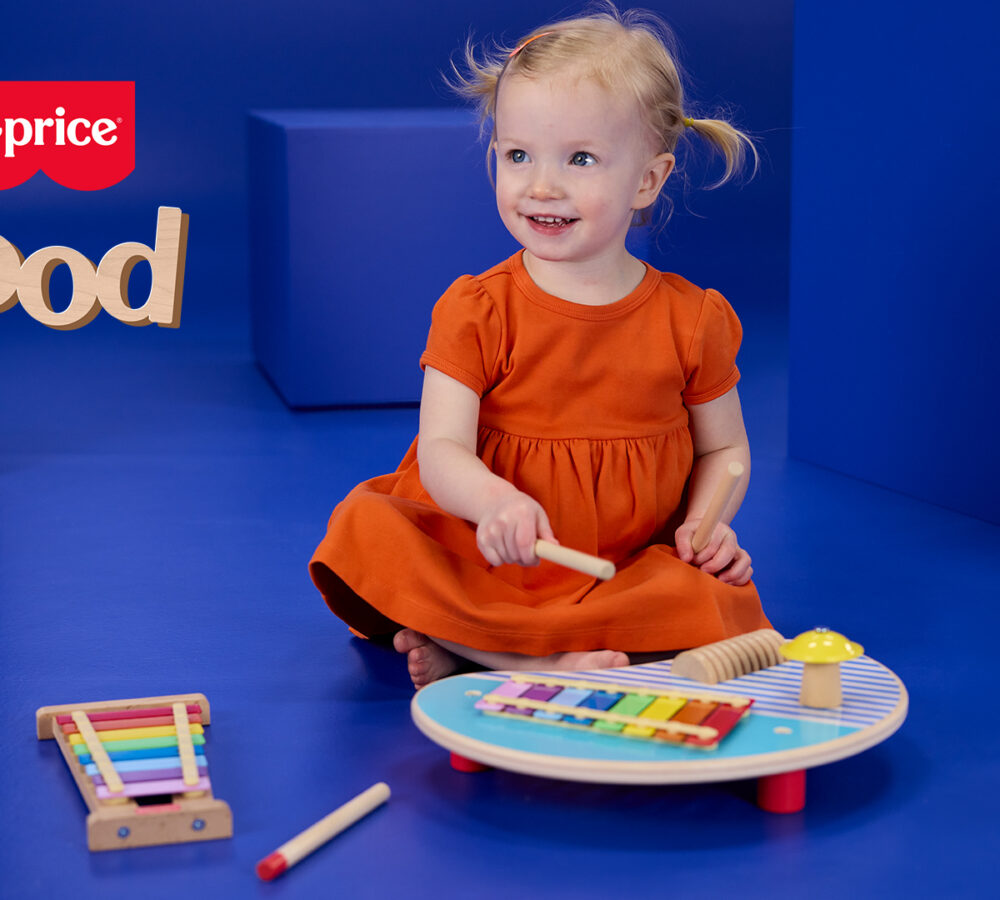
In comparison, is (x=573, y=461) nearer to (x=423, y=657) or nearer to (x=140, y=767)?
(x=423, y=657)

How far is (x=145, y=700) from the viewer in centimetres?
121

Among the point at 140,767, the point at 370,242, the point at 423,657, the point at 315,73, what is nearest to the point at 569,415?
the point at 423,657

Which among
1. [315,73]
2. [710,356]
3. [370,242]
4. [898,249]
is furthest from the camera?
[315,73]

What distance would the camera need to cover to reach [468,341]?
1339 mm

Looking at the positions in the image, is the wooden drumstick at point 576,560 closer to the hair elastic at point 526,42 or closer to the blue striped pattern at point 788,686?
the blue striped pattern at point 788,686

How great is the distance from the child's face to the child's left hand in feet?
0.92

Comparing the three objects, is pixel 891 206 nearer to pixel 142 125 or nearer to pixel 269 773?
pixel 269 773

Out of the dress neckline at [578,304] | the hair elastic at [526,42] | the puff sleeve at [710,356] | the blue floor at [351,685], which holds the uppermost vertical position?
the hair elastic at [526,42]

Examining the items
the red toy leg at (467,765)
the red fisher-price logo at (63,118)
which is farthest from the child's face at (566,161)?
the red fisher-price logo at (63,118)

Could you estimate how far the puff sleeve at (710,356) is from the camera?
1.38 metres

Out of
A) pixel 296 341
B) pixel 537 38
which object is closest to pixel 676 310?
pixel 537 38

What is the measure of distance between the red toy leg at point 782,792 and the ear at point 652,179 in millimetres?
551

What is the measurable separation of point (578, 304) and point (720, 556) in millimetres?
266

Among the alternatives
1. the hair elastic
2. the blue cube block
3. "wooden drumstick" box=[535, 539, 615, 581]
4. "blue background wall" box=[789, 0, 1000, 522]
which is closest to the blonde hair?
the hair elastic
